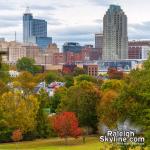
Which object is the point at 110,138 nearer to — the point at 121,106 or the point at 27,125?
the point at 121,106

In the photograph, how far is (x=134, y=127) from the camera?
97.1 ft

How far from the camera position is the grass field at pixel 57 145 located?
4600 centimetres

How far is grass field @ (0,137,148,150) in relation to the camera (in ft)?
151

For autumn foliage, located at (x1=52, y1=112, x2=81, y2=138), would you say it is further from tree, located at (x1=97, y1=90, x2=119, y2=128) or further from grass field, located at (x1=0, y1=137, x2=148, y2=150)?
tree, located at (x1=97, y1=90, x2=119, y2=128)

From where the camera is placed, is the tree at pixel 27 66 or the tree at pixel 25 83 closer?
the tree at pixel 25 83

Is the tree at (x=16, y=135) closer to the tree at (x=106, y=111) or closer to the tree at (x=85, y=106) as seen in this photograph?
the tree at (x=85, y=106)

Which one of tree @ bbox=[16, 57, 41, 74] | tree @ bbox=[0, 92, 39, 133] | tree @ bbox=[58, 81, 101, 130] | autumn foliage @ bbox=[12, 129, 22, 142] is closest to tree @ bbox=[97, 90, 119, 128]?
tree @ bbox=[58, 81, 101, 130]

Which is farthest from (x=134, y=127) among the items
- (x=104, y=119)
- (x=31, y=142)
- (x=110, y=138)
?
(x=31, y=142)

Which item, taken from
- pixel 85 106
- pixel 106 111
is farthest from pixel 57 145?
pixel 85 106

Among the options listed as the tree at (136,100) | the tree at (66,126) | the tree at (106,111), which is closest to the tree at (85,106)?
the tree at (106,111)

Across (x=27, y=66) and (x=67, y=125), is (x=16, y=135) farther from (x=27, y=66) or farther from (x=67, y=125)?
(x=27, y=66)

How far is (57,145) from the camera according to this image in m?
48.8

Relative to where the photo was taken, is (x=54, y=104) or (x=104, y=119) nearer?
(x=104, y=119)

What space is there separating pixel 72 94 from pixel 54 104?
41.1ft
